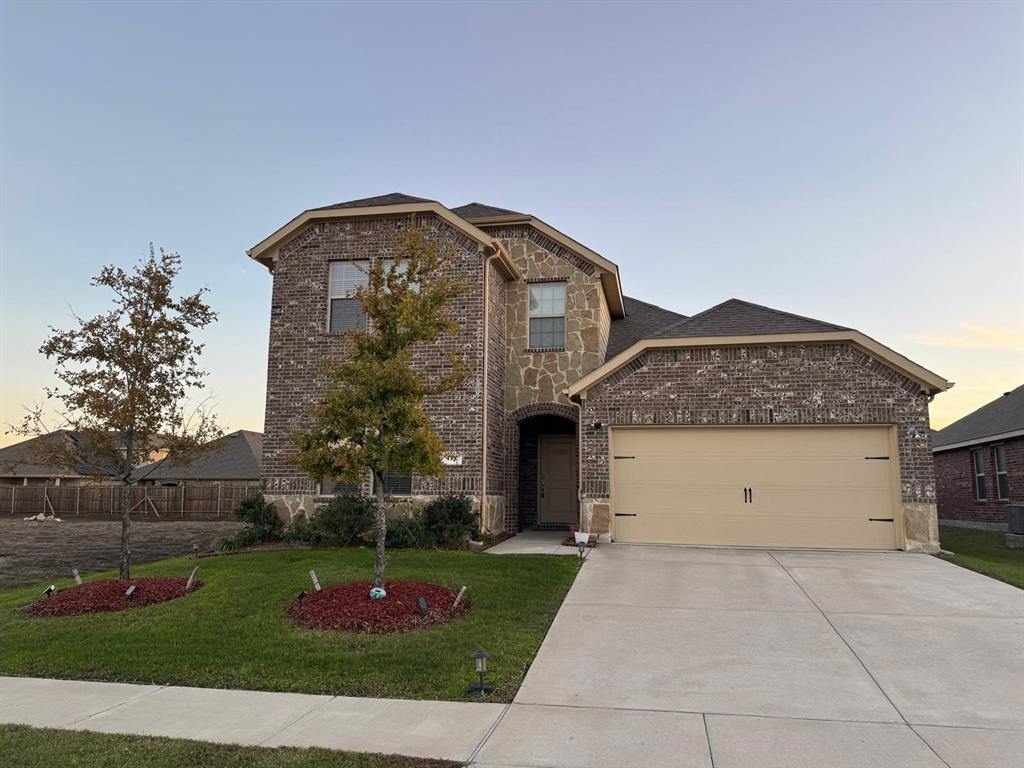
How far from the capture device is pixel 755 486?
A: 13.3m

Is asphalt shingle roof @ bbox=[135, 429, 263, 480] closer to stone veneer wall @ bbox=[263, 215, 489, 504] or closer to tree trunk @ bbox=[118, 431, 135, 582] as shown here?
stone veneer wall @ bbox=[263, 215, 489, 504]

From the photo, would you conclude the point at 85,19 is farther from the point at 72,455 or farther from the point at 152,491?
the point at 152,491

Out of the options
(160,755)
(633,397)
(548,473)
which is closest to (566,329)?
(633,397)

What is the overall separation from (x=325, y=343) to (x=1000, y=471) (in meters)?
19.3

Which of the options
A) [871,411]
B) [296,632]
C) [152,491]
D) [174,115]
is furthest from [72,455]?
[152,491]

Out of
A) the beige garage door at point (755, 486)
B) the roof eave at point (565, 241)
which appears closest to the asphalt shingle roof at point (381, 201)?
the roof eave at point (565, 241)

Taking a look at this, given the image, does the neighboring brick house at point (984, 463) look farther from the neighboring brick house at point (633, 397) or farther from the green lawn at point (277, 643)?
the green lawn at point (277, 643)

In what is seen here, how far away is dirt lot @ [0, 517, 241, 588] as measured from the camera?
1316 cm

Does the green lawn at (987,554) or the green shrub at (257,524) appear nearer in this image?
the green lawn at (987,554)

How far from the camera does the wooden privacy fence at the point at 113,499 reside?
31.8m

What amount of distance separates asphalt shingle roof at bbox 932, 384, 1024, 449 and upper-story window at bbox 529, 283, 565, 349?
1281 centimetres

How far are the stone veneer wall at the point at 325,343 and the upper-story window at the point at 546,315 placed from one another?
2039 mm

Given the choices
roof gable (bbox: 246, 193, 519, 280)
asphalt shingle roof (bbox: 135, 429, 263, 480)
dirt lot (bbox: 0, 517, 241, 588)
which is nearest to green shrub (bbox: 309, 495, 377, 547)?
dirt lot (bbox: 0, 517, 241, 588)

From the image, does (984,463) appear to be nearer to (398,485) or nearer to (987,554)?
(987,554)
